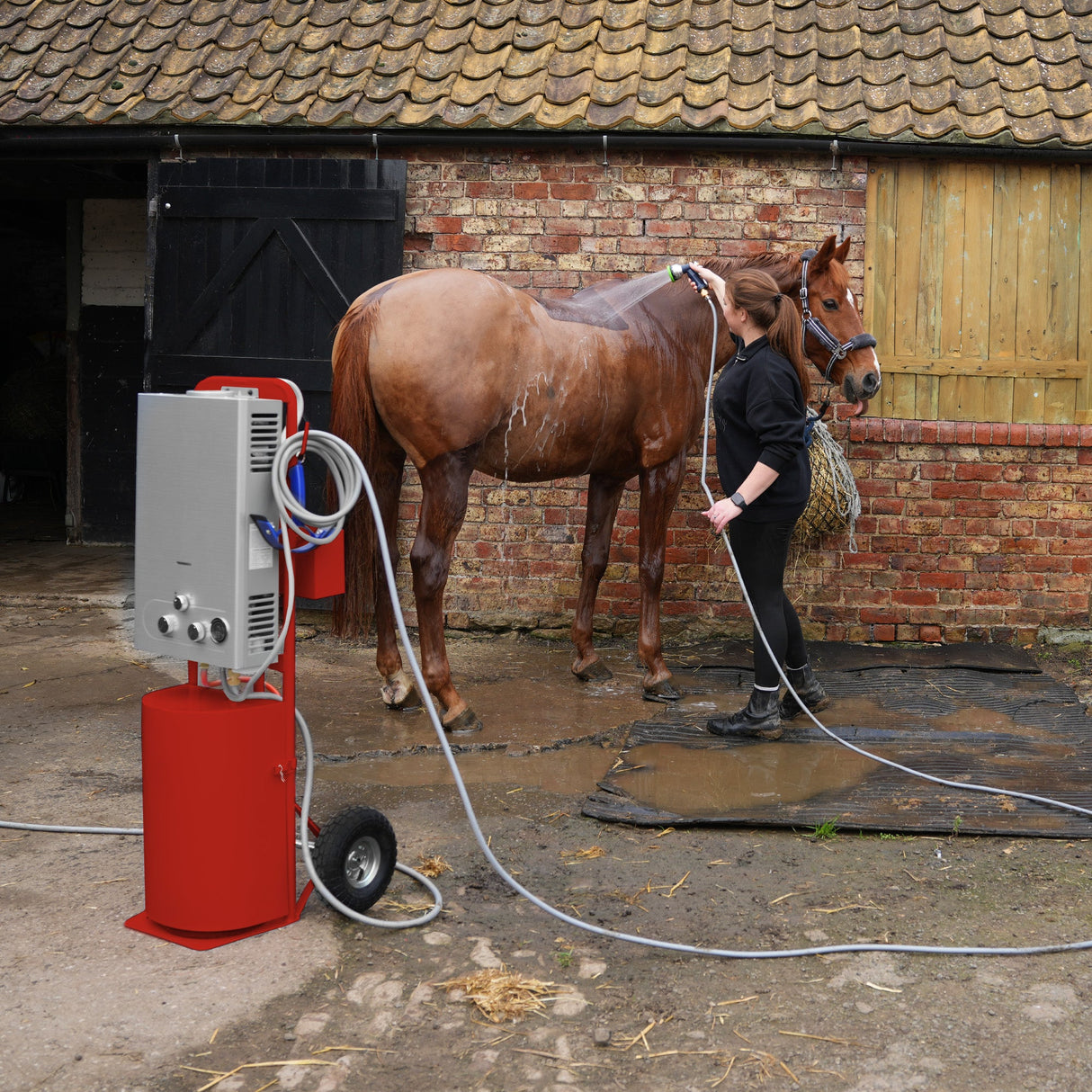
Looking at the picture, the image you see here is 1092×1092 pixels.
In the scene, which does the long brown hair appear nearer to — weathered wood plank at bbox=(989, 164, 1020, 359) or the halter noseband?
the halter noseband

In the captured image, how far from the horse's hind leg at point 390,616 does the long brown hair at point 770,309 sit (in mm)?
1584

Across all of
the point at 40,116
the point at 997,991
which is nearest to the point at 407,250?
the point at 40,116

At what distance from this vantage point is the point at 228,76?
7023mm

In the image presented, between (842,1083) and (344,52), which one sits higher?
(344,52)

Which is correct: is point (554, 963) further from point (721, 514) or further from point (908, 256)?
point (908, 256)

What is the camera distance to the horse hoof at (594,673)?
237 inches

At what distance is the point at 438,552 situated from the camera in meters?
5.02

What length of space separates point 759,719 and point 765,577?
59cm

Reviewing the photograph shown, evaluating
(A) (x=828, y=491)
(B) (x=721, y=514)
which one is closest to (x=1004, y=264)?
(A) (x=828, y=491)

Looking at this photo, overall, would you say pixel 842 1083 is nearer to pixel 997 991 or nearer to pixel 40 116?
pixel 997 991

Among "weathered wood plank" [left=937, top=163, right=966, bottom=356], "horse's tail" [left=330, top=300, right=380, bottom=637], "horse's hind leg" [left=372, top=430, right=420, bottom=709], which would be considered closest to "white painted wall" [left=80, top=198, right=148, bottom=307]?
"horse's hind leg" [left=372, top=430, right=420, bottom=709]

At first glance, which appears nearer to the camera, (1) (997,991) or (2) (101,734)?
(1) (997,991)

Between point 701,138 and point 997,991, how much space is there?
4865 millimetres

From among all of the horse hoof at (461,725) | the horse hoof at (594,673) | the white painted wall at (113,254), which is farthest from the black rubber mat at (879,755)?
the white painted wall at (113,254)
